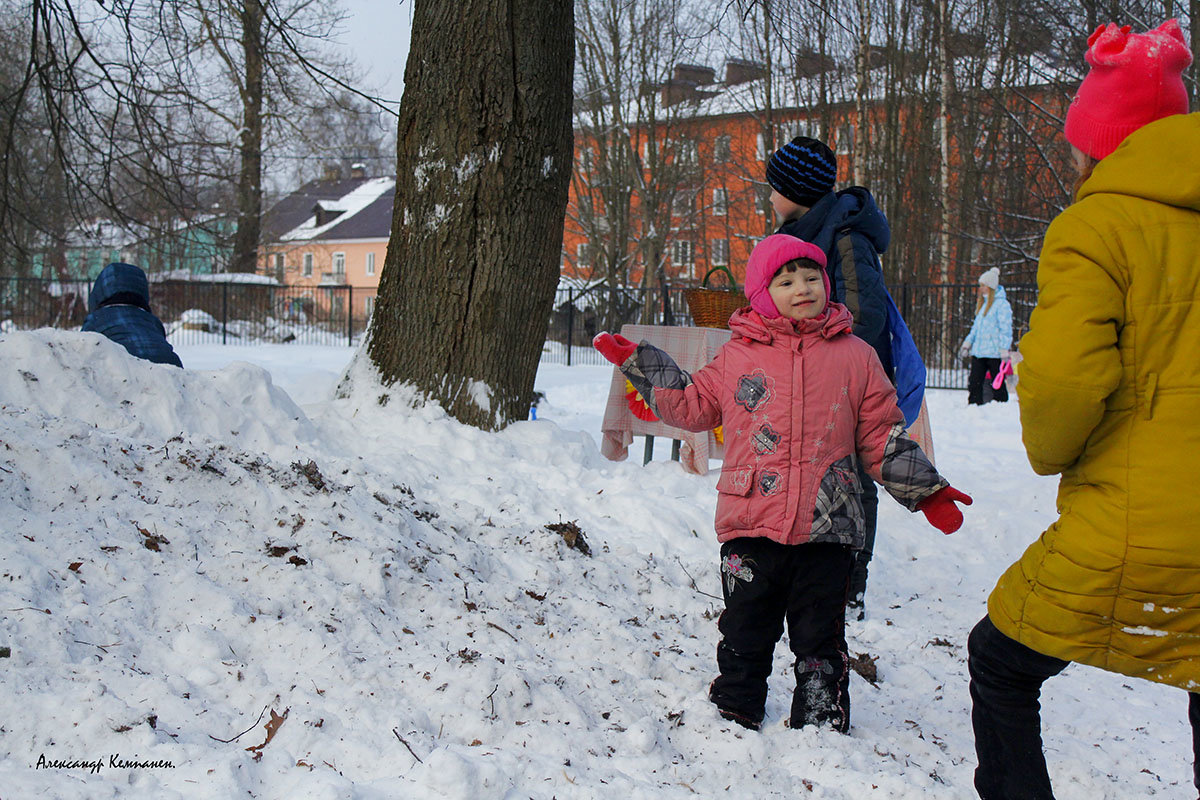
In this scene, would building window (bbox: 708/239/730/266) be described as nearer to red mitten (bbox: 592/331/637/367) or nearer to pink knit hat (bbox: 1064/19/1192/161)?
red mitten (bbox: 592/331/637/367)

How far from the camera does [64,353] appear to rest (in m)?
4.09

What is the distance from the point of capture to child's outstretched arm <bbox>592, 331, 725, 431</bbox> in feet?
9.40

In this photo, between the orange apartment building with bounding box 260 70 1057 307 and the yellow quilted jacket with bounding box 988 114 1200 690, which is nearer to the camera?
the yellow quilted jacket with bounding box 988 114 1200 690

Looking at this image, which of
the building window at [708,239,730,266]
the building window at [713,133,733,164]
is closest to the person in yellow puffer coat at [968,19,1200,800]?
the building window at [713,133,733,164]

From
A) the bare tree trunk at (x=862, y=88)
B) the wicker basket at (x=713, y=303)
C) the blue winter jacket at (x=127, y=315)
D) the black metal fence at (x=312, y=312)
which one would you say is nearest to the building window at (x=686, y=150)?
the black metal fence at (x=312, y=312)

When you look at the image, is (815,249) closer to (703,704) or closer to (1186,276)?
(1186,276)

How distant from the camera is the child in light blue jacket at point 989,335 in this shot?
12133 millimetres

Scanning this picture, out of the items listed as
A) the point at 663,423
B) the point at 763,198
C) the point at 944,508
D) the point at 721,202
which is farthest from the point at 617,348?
the point at 721,202

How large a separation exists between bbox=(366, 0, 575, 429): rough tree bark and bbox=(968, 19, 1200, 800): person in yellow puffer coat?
368cm

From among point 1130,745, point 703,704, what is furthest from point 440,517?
point 1130,745

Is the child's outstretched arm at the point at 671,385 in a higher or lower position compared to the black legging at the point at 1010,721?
higher

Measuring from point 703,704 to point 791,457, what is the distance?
2.63 ft

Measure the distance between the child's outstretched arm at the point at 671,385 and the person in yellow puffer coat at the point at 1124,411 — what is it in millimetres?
1066

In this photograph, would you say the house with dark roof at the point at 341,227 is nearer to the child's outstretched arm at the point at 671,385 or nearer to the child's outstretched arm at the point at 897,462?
the child's outstretched arm at the point at 671,385
